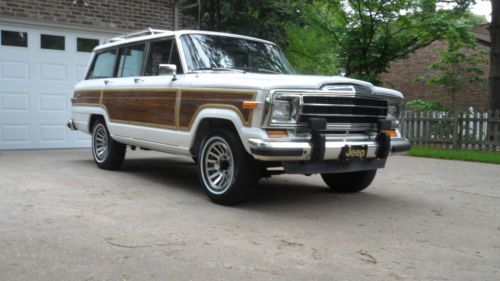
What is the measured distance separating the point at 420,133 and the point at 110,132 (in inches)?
383

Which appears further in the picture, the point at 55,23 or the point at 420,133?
the point at 420,133

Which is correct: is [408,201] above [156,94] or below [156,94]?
below

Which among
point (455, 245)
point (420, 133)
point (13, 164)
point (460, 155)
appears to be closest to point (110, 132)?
point (13, 164)

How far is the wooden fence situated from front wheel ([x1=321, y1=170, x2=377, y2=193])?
22.5 ft

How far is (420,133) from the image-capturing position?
15023 mm

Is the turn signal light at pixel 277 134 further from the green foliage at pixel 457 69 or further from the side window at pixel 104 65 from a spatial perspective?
the green foliage at pixel 457 69

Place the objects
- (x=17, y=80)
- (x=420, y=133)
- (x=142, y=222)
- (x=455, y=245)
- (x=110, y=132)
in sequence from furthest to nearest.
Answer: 1. (x=420, y=133)
2. (x=17, y=80)
3. (x=110, y=132)
4. (x=142, y=222)
5. (x=455, y=245)

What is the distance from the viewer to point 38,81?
11.7 m

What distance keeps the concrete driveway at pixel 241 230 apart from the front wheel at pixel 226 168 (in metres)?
0.18

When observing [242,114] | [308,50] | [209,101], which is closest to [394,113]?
[242,114]

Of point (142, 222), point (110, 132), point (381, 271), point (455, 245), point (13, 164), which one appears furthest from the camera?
point (13, 164)

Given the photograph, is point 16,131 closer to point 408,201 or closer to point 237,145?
point 237,145

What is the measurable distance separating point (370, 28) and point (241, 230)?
11922mm

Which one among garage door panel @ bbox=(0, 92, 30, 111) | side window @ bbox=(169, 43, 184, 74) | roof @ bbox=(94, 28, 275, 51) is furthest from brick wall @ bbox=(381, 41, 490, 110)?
side window @ bbox=(169, 43, 184, 74)
